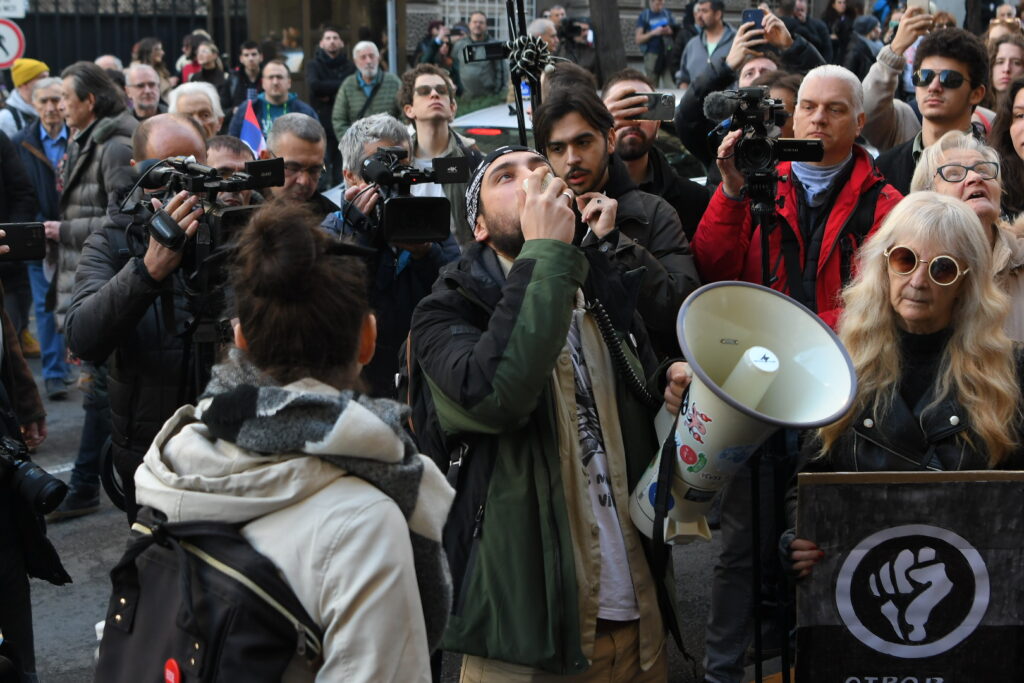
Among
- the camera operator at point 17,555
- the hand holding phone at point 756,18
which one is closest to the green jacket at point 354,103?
the hand holding phone at point 756,18

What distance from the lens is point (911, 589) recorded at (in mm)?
2822

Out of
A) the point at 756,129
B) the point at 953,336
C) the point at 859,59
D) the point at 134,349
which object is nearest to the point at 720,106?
the point at 756,129

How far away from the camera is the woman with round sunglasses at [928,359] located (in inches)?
115

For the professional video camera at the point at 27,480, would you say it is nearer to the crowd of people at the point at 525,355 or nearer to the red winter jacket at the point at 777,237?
the crowd of people at the point at 525,355

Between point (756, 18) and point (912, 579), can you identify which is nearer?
point (912, 579)

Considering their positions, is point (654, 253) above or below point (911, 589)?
above

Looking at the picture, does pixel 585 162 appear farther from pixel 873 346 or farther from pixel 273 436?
pixel 273 436

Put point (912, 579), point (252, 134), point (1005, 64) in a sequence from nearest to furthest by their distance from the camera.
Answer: point (912, 579), point (1005, 64), point (252, 134)

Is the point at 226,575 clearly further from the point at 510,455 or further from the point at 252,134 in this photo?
the point at 252,134

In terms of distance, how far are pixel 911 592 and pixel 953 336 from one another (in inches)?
25.8

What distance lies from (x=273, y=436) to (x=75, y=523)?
4.42 meters

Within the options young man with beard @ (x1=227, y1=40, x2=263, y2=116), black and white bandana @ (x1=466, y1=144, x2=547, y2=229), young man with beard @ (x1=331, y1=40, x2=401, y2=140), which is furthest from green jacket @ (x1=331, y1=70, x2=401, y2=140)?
black and white bandana @ (x1=466, y1=144, x2=547, y2=229)

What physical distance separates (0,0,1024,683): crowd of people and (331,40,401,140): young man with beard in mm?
6270

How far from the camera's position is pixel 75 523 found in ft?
19.2
